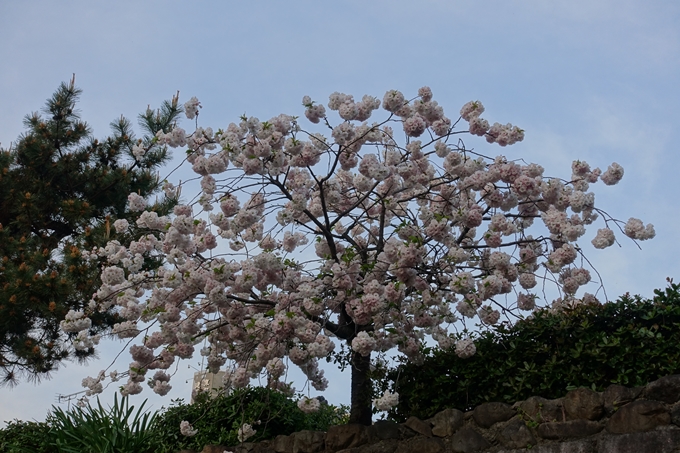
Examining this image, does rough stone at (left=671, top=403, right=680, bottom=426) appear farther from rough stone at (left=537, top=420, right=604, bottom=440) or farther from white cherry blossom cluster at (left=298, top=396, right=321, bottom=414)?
white cherry blossom cluster at (left=298, top=396, right=321, bottom=414)

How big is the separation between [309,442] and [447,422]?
1342 mm

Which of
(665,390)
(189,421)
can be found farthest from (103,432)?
(665,390)

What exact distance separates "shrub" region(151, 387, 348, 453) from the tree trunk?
82 centimetres

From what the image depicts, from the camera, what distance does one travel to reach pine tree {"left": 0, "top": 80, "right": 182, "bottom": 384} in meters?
10.1

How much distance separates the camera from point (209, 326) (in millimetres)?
6836

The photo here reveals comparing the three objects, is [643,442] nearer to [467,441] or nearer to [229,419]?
[467,441]

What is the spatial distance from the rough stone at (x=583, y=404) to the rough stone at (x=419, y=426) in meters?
1.14

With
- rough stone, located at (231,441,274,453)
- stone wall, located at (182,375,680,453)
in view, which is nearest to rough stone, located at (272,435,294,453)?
rough stone, located at (231,441,274,453)

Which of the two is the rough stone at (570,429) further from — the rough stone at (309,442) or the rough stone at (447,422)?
the rough stone at (309,442)

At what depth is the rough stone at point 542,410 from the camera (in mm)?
5004

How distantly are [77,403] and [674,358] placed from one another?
217 inches

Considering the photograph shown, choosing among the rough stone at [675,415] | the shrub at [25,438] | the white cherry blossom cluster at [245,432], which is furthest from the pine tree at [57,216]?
the rough stone at [675,415]

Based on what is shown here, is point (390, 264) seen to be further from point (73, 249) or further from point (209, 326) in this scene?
point (73, 249)

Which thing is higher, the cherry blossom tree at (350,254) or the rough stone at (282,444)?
the cherry blossom tree at (350,254)
